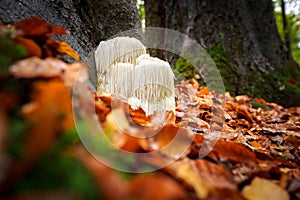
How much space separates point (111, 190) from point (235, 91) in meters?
3.98

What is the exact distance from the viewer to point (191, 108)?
2611 millimetres

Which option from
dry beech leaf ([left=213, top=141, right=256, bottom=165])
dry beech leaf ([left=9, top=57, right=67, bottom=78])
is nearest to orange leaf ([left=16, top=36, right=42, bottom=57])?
dry beech leaf ([left=9, top=57, right=67, bottom=78])

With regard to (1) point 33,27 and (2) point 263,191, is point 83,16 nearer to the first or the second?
(1) point 33,27

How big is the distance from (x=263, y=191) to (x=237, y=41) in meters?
3.84

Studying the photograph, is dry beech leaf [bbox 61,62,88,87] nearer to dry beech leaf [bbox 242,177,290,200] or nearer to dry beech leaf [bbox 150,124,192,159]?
dry beech leaf [bbox 150,124,192,159]

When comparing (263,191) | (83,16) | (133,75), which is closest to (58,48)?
(133,75)

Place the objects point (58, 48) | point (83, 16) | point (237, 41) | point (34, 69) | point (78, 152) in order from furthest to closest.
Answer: point (237, 41) < point (83, 16) < point (58, 48) < point (34, 69) < point (78, 152)

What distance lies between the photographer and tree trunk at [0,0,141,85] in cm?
147

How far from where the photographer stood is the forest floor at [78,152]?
0.64 metres

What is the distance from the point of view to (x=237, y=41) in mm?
4535

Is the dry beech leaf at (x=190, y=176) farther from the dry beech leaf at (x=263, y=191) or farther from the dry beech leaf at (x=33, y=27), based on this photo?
the dry beech leaf at (x=33, y=27)

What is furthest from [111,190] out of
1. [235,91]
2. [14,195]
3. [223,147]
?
[235,91]

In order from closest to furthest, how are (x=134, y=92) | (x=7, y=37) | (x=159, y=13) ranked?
(x=7, y=37) → (x=134, y=92) → (x=159, y=13)

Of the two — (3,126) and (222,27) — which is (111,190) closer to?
(3,126)
